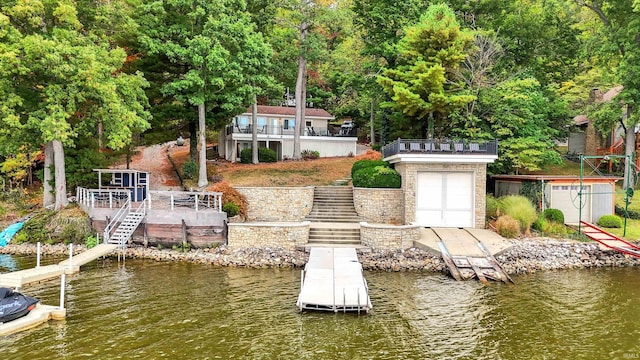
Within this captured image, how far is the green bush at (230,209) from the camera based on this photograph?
2053 cm

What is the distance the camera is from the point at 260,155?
34094 mm

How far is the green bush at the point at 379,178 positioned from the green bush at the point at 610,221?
10.5m

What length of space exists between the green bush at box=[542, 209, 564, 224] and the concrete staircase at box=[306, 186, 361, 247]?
946 cm

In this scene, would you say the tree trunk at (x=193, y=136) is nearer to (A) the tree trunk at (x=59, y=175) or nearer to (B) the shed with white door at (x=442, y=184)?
(A) the tree trunk at (x=59, y=175)

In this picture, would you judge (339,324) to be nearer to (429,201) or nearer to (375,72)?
(429,201)

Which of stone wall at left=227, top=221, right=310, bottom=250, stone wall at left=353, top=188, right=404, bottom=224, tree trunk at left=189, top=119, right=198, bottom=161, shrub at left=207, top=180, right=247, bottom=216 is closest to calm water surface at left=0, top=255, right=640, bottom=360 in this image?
stone wall at left=227, top=221, right=310, bottom=250

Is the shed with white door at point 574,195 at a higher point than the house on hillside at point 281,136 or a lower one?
lower

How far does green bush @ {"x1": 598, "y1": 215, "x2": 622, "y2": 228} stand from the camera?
2122 cm

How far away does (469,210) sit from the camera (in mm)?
21094

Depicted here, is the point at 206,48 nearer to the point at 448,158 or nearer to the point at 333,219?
the point at 333,219

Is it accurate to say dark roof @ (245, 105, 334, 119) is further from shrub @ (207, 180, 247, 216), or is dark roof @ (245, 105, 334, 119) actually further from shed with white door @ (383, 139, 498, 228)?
shed with white door @ (383, 139, 498, 228)

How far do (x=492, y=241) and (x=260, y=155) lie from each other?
2059cm

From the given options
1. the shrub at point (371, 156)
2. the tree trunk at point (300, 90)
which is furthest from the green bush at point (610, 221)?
the tree trunk at point (300, 90)

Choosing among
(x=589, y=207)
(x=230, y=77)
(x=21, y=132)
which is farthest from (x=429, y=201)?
(x=21, y=132)
